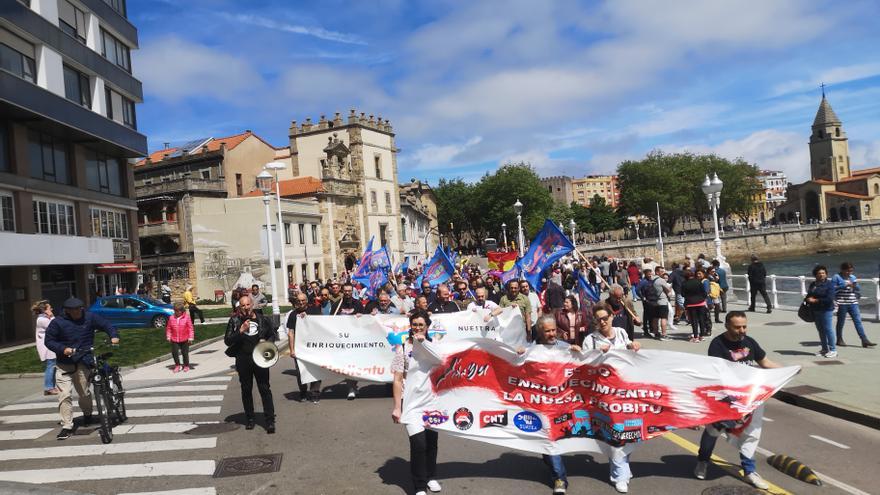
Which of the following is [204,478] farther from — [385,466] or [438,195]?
[438,195]

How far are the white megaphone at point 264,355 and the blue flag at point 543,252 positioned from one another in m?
9.11

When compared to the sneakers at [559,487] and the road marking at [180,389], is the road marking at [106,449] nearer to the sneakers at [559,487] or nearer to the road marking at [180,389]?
the road marking at [180,389]

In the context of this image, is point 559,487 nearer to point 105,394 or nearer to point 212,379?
point 105,394

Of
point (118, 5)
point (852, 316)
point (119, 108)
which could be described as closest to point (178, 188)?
point (119, 108)

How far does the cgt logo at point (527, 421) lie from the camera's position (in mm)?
6426

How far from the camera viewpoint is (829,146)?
156 m

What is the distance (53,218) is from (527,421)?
27990mm

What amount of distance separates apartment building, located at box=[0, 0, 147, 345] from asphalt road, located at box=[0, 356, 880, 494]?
1896 centimetres

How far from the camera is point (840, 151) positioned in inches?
6176

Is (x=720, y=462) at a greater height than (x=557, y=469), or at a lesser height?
lesser

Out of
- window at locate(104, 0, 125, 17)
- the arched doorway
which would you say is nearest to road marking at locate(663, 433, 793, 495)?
window at locate(104, 0, 125, 17)

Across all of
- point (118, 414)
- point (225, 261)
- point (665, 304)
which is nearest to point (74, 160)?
point (225, 261)

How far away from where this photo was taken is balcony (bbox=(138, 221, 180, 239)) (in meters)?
47.6

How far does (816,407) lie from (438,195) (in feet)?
403
